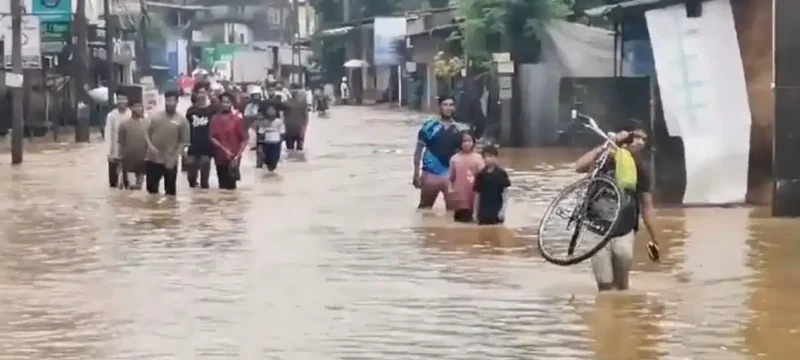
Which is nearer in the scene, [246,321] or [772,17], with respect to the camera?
[246,321]

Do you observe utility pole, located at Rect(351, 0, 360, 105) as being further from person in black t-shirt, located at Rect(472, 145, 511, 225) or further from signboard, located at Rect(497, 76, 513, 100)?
person in black t-shirt, located at Rect(472, 145, 511, 225)

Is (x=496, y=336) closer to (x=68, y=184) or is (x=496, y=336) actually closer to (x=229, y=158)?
(x=229, y=158)

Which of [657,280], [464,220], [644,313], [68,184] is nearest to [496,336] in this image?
[644,313]

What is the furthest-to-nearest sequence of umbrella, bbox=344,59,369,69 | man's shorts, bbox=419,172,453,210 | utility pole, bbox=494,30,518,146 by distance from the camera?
umbrella, bbox=344,59,369,69 → utility pole, bbox=494,30,518,146 → man's shorts, bbox=419,172,453,210

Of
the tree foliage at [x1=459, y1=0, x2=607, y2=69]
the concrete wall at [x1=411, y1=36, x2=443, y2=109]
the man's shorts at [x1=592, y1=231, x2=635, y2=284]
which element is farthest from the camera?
the concrete wall at [x1=411, y1=36, x2=443, y2=109]

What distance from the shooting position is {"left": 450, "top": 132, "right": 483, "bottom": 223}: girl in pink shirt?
20859 millimetres

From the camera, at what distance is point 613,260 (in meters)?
14.8

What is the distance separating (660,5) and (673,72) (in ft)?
3.09

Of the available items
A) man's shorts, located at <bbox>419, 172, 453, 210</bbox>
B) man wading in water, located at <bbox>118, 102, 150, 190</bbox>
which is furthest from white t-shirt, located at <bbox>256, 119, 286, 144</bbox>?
man's shorts, located at <bbox>419, 172, 453, 210</bbox>

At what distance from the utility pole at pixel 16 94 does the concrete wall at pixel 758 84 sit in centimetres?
1580

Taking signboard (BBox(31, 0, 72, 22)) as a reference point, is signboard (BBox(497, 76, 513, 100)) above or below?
below

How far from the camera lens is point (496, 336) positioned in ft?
40.9

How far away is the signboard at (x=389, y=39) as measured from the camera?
78312mm

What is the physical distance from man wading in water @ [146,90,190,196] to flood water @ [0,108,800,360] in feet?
1.60
